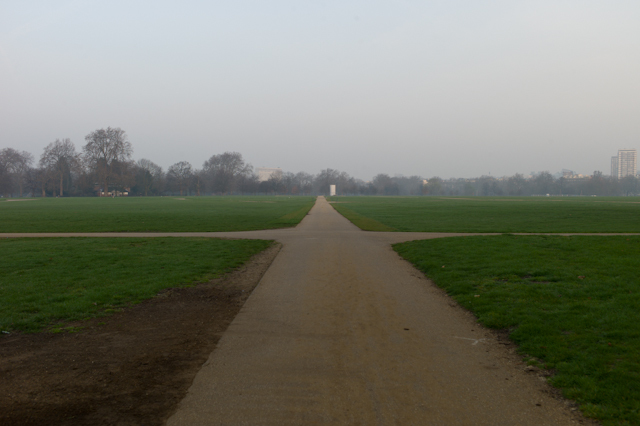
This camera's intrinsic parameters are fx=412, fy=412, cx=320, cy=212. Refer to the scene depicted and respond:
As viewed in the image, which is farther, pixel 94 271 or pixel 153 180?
pixel 153 180

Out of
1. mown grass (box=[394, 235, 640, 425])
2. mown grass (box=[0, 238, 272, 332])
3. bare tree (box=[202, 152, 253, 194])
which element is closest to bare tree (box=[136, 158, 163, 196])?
bare tree (box=[202, 152, 253, 194])

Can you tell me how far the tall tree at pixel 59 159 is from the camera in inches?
4102

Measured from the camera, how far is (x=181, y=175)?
140 meters

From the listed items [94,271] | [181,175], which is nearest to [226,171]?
[181,175]

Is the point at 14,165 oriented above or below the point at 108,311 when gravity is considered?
above

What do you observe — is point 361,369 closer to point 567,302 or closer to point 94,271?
point 567,302

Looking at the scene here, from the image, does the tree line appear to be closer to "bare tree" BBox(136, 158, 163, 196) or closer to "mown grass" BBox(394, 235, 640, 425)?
"bare tree" BBox(136, 158, 163, 196)

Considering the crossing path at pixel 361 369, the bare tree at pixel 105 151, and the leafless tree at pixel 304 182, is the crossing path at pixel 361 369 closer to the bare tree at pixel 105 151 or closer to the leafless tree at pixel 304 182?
the bare tree at pixel 105 151

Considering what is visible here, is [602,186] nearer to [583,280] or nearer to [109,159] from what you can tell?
[109,159]

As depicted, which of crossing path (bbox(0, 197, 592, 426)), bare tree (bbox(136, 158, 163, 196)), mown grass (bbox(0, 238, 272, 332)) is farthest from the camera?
bare tree (bbox(136, 158, 163, 196))

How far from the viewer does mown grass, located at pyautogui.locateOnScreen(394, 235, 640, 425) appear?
4180mm

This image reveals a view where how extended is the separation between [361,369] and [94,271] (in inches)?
328

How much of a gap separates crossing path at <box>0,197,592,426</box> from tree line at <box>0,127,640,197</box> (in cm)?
9933

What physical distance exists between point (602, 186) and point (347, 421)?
20947 centimetres
